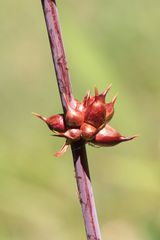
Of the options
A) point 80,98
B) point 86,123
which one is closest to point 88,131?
point 86,123

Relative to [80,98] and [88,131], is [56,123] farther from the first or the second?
[80,98]

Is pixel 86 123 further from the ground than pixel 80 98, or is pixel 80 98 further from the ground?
pixel 80 98

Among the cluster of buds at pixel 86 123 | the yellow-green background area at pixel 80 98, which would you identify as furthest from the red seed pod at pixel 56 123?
the yellow-green background area at pixel 80 98

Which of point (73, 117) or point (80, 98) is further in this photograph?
point (80, 98)

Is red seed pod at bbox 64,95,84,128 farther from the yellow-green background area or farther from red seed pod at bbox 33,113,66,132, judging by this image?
the yellow-green background area

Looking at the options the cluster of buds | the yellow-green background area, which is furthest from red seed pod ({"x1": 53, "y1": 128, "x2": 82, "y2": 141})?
Result: the yellow-green background area
